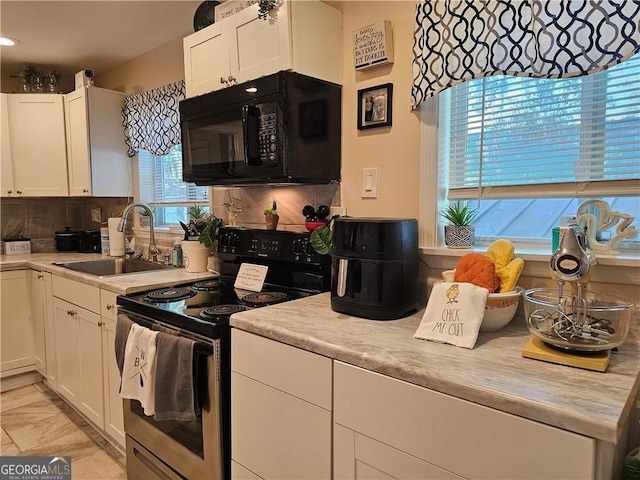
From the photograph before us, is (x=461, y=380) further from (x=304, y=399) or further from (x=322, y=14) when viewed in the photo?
(x=322, y=14)

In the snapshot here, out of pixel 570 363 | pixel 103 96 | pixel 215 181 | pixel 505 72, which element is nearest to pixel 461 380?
pixel 570 363

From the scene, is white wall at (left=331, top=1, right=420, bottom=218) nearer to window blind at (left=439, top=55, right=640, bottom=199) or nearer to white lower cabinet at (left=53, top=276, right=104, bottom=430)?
window blind at (left=439, top=55, right=640, bottom=199)

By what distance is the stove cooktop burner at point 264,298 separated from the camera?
1.71 metres

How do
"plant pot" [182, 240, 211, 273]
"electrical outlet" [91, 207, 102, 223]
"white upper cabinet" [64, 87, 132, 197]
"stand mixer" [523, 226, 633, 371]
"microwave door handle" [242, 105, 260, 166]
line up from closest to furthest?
1. "stand mixer" [523, 226, 633, 371]
2. "microwave door handle" [242, 105, 260, 166]
3. "plant pot" [182, 240, 211, 273]
4. "white upper cabinet" [64, 87, 132, 197]
5. "electrical outlet" [91, 207, 102, 223]

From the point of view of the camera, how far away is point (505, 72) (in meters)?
1.34

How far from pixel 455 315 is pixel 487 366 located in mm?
208

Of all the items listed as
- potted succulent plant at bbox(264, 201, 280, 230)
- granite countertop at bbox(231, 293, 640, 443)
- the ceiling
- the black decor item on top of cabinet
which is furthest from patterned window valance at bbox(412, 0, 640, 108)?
the ceiling

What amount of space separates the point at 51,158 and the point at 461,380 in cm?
365

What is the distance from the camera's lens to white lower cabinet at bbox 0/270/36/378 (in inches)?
118

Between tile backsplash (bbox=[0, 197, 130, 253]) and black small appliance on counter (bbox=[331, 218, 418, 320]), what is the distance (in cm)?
270

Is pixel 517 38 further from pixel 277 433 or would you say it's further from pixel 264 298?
pixel 277 433

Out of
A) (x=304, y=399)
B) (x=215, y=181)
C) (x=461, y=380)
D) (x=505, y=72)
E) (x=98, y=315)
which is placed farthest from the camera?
(x=98, y=315)

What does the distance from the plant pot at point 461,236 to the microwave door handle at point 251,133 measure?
85 cm

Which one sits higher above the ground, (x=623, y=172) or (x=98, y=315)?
(x=623, y=172)
